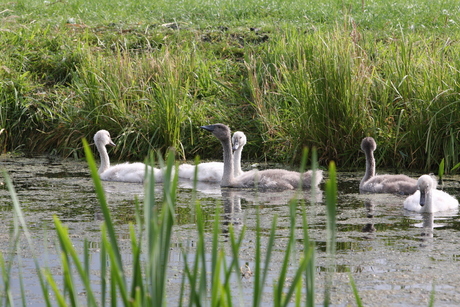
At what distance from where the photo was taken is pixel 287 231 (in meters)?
5.89

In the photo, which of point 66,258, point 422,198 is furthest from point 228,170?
point 66,258

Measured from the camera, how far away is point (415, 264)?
4.79m

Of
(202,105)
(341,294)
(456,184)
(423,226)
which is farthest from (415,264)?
(202,105)

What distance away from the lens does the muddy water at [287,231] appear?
4.28 m

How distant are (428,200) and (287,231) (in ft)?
4.61

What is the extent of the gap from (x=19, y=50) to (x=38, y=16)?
150 inches

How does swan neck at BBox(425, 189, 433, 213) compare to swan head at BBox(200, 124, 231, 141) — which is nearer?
swan neck at BBox(425, 189, 433, 213)

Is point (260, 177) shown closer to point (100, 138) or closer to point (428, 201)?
point (428, 201)

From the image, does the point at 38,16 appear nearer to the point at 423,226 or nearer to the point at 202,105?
the point at 202,105

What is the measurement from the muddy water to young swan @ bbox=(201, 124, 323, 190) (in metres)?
0.17

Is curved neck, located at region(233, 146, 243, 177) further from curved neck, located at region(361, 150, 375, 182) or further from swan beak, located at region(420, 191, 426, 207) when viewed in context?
swan beak, located at region(420, 191, 426, 207)

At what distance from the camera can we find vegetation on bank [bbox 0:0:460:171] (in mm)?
8836

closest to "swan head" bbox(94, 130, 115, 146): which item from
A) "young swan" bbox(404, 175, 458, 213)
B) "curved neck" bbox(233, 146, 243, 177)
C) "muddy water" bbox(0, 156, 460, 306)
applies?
"muddy water" bbox(0, 156, 460, 306)

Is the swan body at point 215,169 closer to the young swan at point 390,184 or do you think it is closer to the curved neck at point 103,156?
the curved neck at point 103,156
